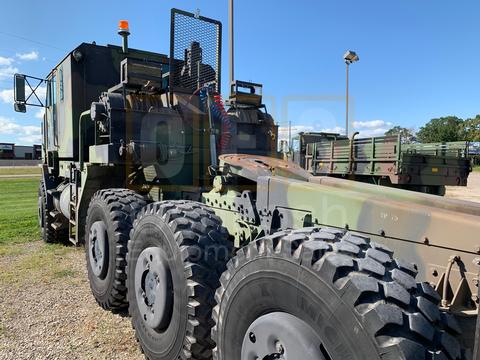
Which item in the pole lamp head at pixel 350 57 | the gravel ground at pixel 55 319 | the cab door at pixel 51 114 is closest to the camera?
the gravel ground at pixel 55 319

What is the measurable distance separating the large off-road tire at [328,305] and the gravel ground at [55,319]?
2.00m

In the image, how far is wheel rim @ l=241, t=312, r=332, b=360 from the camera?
6.92 feet

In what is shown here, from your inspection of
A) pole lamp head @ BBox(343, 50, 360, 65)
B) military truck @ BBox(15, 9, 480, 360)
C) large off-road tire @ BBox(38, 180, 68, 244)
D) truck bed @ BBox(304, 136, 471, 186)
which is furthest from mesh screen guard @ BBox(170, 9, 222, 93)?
pole lamp head @ BBox(343, 50, 360, 65)

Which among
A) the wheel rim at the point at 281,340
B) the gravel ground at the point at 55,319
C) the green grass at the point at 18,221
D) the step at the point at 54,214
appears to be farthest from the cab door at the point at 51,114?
the wheel rim at the point at 281,340

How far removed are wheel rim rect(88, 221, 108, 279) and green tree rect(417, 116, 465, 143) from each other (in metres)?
84.5

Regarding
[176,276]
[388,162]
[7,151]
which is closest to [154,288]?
[176,276]

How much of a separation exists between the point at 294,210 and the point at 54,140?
261 inches

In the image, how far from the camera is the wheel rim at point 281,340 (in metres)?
2.11

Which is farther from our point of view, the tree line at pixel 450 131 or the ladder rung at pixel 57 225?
the tree line at pixel 450 131

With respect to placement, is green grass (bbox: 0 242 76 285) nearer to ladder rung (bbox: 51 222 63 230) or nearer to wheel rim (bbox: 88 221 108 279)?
ladder rung (bbox: 51 222 63 230)

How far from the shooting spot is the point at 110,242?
4.88m

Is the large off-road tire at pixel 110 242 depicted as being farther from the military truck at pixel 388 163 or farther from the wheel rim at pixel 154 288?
the military truck at pixel 388 163

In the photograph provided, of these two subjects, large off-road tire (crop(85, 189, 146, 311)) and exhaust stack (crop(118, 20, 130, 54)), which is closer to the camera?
large off-road tire (crop(85, 189, 146, 311))

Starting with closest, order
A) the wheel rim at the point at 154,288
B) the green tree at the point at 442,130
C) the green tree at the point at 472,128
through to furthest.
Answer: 1. the wheel rim at the point at 154,288
2. the green tree at the point at 472,128
3. the green tree at the point at 442,130
